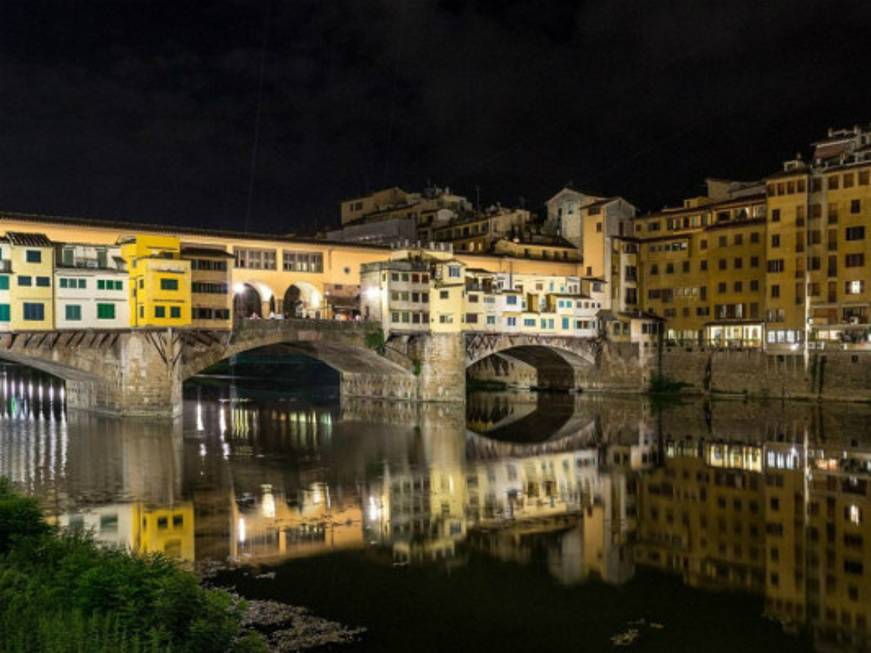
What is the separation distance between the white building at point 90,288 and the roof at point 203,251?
3.41 metres

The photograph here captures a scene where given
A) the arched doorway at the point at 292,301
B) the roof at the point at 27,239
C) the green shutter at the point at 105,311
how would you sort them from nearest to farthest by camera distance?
1. the roof at the point at 27,239
2. the green shutter at the point at 105,311
3. the arched doorway at the point at 292,301

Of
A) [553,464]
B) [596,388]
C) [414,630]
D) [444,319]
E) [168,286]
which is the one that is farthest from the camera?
[596,388]

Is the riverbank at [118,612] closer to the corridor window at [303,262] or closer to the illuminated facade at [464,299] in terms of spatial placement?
the illuminated facade at [464,299]

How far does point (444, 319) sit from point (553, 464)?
74.7 feet

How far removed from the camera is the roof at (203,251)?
42844 mm

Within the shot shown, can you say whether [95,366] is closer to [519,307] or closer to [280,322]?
[280,322]

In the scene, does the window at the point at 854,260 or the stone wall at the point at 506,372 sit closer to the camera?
the window at the point at 854,260

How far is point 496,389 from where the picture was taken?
224 ft

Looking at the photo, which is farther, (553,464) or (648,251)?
(648,251)

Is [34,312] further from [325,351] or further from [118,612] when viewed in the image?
[118,612]

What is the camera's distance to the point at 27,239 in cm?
3931

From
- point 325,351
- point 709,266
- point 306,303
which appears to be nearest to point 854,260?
point 709,266

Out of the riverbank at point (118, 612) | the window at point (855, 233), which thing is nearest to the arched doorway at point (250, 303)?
the window at point (855, 233)

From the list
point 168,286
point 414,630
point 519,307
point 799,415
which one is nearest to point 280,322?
point 168,286
